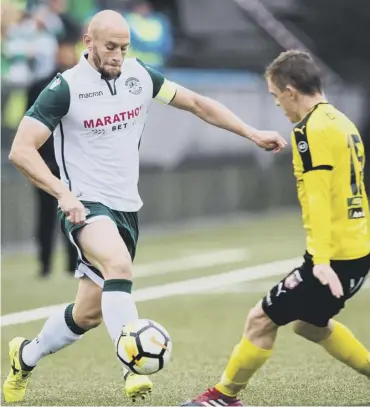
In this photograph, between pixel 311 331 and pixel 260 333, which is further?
pixel 311 331

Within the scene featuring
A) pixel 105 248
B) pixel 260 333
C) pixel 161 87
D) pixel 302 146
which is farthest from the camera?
pixel 161 87

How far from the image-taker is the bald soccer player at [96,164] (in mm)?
7230

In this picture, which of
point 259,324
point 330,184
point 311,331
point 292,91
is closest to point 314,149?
point 330,184

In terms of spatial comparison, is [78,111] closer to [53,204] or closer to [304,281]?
[304,281]

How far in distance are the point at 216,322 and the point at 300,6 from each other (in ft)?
52.5

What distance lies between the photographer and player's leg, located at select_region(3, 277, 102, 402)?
7.60 metres

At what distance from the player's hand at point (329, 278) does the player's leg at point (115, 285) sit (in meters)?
1.07

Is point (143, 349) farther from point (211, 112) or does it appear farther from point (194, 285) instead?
A: point (194, 285)

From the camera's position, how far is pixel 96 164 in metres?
7.61

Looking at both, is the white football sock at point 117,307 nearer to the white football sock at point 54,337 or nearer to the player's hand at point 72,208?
the player's hand at point 72,208

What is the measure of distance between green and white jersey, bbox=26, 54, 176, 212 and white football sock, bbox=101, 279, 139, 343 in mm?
605

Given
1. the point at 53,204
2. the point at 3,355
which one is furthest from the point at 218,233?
the point at 3,355

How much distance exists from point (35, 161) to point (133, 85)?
794 millimetres

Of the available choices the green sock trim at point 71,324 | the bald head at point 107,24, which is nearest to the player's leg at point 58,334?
the green sock trim at point 71,324
